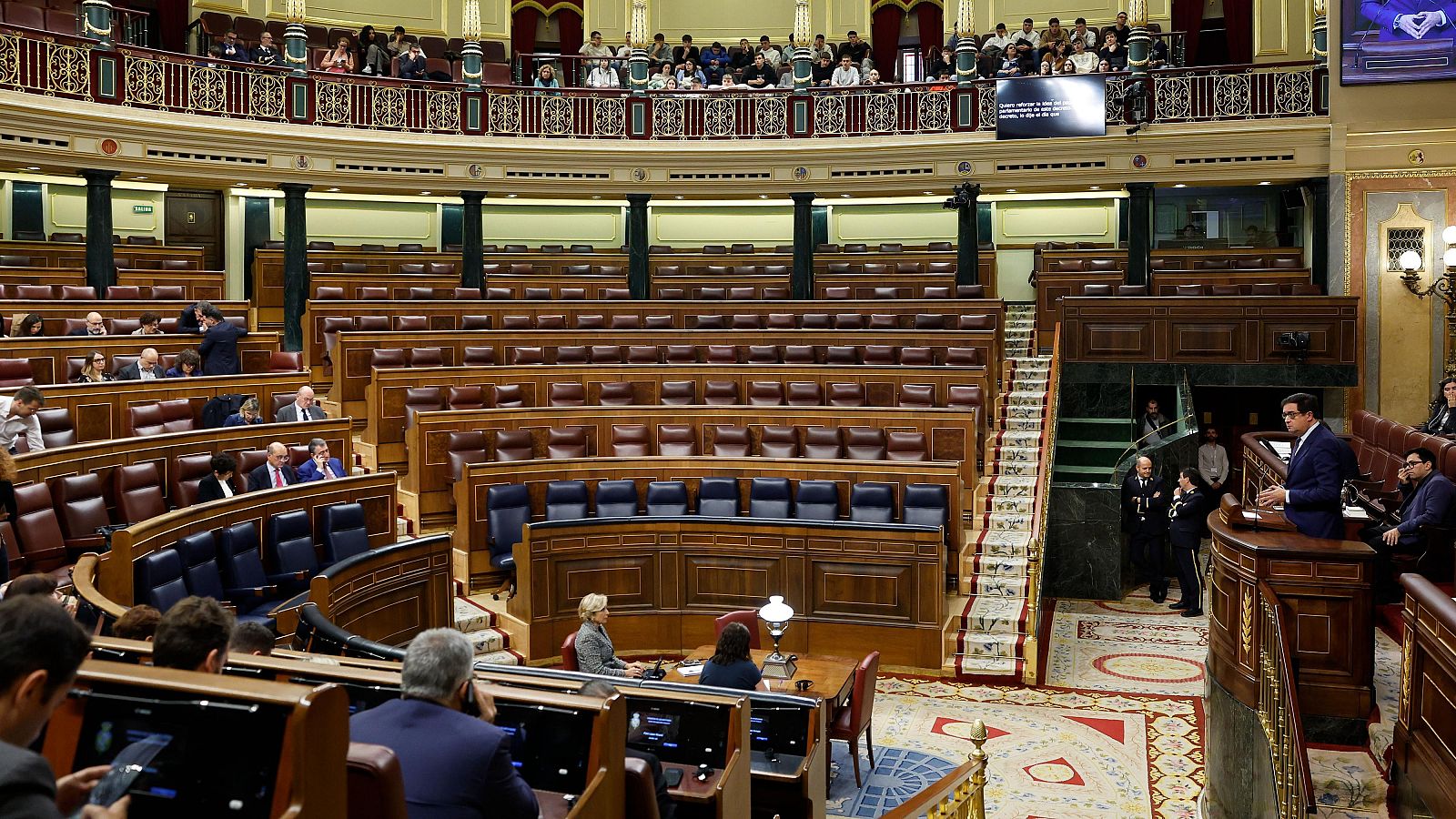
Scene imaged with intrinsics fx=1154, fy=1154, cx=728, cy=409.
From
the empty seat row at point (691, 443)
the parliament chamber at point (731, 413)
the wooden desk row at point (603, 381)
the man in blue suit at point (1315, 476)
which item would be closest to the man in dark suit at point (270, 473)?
the parliament chamber at point (731, 413)

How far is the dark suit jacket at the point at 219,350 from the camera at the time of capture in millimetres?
9477

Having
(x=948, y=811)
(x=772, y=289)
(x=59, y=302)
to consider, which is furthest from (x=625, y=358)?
(x=948, y=811)

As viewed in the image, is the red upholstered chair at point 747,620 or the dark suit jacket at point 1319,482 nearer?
the dark suit jacket at point 1319,482

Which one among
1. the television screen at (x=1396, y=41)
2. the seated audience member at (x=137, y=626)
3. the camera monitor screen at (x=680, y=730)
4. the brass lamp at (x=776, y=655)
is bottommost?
the brass lamp at (x=776, y=655)

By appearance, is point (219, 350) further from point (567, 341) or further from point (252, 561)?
point (252, 561)

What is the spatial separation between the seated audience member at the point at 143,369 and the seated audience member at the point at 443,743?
7.08 m

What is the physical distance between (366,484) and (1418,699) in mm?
6063

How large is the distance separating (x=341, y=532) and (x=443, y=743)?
17.0 feet

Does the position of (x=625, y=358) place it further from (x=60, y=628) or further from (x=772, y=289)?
(x=60, y=628)

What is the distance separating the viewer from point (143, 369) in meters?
8.70

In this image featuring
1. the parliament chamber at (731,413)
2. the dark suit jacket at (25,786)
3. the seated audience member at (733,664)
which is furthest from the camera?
the seated audience member at (733,664)

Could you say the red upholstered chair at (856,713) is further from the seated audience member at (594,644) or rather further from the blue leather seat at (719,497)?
the blue leather seat at (719,497)

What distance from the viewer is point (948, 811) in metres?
3.54

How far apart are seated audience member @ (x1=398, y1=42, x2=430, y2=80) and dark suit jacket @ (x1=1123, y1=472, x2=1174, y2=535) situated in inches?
377
